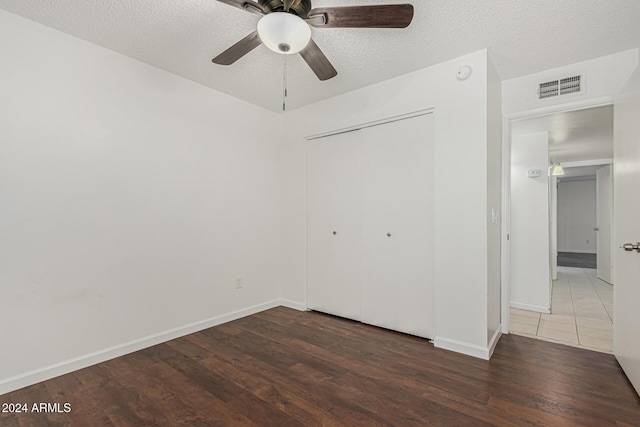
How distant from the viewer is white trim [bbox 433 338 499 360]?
2.29 meters

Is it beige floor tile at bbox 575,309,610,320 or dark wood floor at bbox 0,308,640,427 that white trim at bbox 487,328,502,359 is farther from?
beige floor tile at bbox 575,309,610,320

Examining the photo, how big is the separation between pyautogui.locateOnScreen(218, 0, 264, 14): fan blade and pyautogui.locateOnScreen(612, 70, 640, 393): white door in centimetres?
236

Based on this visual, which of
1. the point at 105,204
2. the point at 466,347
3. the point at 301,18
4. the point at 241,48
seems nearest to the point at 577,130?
the point at 466,347

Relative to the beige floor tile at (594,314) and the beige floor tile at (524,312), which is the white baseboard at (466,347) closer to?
the beige floor tile at (524,312)

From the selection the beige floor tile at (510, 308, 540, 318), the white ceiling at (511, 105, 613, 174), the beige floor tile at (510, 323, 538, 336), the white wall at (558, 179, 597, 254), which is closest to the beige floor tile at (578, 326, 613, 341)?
the beige floor tile at (510, 323, 538, 336)

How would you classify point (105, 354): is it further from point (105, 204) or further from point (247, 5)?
point (247, 5)

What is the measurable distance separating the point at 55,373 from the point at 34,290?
0.60m

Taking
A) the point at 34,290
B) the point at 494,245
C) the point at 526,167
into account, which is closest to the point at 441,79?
the point at 494,245

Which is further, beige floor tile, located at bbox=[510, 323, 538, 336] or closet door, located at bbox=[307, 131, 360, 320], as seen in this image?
closet door, located at bbox=[307, 131, 360, 320]

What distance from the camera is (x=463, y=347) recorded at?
238 centimetres

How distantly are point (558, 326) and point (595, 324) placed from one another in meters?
0.43

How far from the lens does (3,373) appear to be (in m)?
1.86

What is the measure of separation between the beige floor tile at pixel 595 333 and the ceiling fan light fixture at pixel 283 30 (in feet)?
11.5

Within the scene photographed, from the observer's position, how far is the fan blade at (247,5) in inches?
57.5
